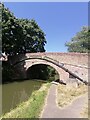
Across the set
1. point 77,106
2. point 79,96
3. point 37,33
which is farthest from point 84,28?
point 77,106

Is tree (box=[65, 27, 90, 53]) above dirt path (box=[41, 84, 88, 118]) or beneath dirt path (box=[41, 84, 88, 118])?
above

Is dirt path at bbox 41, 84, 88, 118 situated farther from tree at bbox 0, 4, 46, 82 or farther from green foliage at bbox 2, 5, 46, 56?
green foliage at bbox 2, 5, 46, 56

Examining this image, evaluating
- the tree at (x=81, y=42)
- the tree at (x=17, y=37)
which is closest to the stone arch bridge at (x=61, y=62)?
the tree at (x=17, y=37)

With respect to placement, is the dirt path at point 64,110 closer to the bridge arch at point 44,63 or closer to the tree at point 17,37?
the bridge arch at point 44,63

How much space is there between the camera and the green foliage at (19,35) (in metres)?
24.1

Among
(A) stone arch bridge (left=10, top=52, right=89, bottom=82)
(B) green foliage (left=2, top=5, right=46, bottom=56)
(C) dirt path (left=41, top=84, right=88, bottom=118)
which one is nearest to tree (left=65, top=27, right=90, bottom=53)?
(B) green foliage (left=2, top=5, right=46, bottom=56)

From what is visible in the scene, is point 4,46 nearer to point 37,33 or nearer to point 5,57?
point 5,57

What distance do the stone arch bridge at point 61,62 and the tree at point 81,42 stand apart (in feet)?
32.9

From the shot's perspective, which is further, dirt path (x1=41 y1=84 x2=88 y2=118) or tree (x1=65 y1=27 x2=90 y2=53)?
tree (x1=65 y1=27 x2=90 y2=53)

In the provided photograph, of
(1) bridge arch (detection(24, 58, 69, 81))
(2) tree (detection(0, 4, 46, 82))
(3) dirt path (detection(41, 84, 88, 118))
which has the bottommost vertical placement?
(3) dirt path (detection(41, 84, 88, 118))

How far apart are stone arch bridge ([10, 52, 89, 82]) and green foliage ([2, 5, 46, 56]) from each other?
187 cm

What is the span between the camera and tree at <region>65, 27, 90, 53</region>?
3259 centimetres

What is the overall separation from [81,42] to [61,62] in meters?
13.1

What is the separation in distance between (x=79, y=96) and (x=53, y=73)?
23.9 meters
